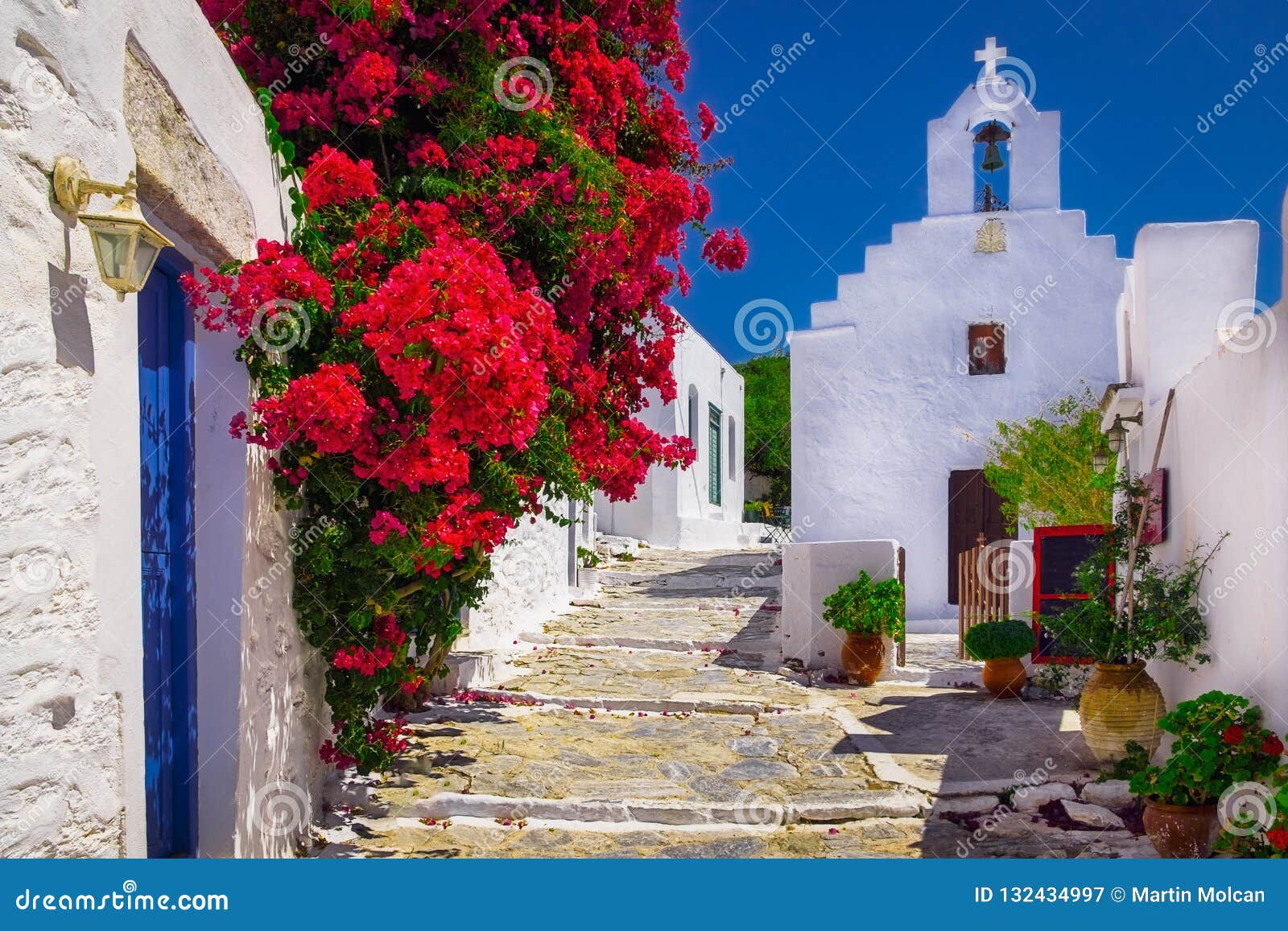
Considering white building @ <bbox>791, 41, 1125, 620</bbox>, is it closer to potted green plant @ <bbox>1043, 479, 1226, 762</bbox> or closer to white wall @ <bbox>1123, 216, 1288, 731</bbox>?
white wall @ <bbox>1123, 216, 1288, 731</bbox>

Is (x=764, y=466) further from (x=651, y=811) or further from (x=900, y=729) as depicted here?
(x=651, y=811)

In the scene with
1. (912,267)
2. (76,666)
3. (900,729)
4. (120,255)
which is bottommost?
(900,729)

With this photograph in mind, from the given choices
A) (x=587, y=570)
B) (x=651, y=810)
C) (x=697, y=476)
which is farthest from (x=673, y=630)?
(x=697, y=476)

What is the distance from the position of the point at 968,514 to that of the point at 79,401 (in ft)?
41.8

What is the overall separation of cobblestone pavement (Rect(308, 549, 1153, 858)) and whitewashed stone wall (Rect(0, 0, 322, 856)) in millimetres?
1671

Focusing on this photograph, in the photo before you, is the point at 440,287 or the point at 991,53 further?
the point at 991,53

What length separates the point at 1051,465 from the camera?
12.9 metres

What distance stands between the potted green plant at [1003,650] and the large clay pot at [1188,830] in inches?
191

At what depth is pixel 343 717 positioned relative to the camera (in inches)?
205

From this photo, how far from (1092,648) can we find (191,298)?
16.3ft

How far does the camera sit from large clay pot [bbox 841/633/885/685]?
32.3 feet

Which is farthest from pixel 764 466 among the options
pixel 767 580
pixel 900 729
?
pixel 900 729

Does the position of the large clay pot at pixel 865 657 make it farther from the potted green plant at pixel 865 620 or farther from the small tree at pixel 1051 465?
the small tree at pixel 1051 465

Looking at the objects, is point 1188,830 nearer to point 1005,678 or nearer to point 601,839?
point 601,839
